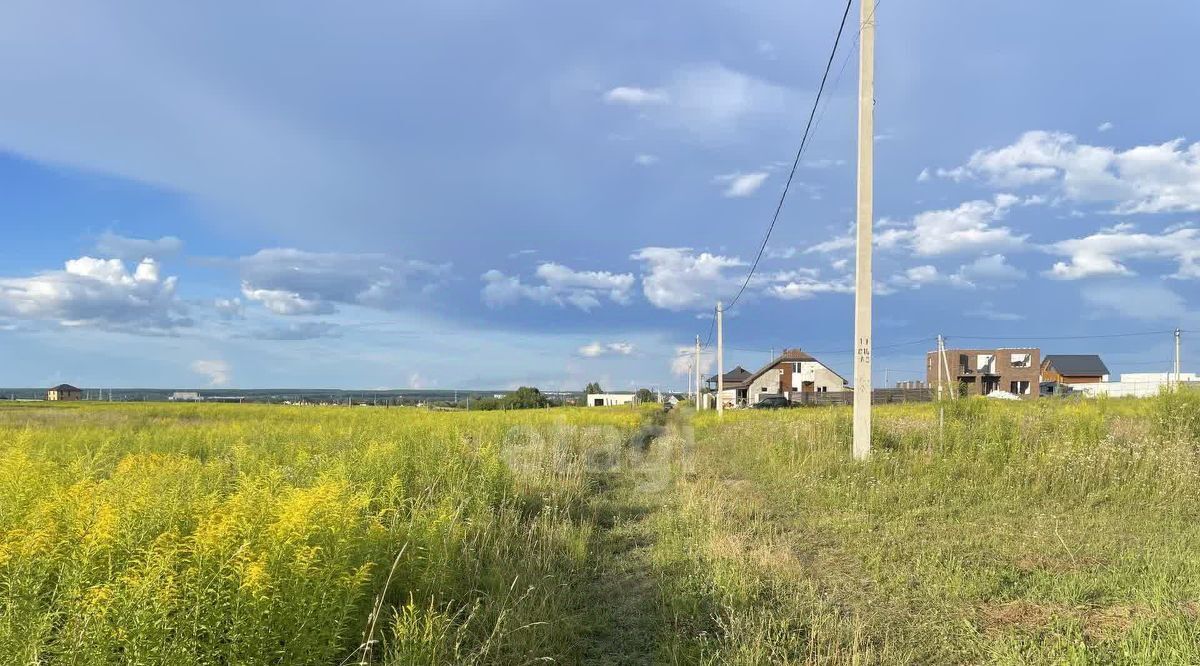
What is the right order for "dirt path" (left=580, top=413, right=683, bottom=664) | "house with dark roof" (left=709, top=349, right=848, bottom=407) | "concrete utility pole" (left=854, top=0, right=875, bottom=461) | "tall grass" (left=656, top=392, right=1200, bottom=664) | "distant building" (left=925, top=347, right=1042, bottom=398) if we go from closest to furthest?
"tall grass" (left=656, top=392, right=1200, bottom=664) → "dirt path" (left=580, top=413, right=683, bottom=664) → "concrete utility pole" (left=854, top=0, right=875, bottom=461) → "distant building" (left=925, top=347, right=1042, bottom=398) → "house with dark roof" (left=709, top=349, right=848, bottom=407)

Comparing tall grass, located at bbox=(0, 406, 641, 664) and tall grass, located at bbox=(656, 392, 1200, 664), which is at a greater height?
tall grass, located at bbox=(0, 406, 641, 664)

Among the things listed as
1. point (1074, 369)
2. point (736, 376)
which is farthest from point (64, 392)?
point (1074, 369)

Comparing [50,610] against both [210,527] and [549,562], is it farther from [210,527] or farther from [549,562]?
[549,562]

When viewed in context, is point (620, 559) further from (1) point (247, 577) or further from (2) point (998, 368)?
(2) point (998, 368)

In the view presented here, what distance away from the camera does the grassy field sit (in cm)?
267

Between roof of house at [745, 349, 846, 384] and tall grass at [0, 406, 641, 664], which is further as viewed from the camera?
roof of house at [745, 349, 846, 384]

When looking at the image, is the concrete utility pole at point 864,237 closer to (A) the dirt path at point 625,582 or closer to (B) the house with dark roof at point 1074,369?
(A) the dirt path at point 625,582

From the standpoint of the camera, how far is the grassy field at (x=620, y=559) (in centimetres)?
267

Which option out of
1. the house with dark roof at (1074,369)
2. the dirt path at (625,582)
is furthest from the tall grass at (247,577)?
the house with dark roof at (1074,369)

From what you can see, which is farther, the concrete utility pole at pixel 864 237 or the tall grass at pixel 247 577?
the concrete utility pole at pixel 864 237

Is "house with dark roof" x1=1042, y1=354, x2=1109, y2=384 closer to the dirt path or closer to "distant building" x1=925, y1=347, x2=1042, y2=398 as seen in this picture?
"distant building" x1=925, y1=347, x2=1042, y2=398

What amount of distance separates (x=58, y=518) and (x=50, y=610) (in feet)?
3.33

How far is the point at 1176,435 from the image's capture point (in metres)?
9.98

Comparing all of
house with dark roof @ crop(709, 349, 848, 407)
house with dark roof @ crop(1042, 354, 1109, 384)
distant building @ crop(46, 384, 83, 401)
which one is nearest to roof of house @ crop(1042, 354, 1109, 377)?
house with dark roof @ crop(1042, 354, 1109, 384)
